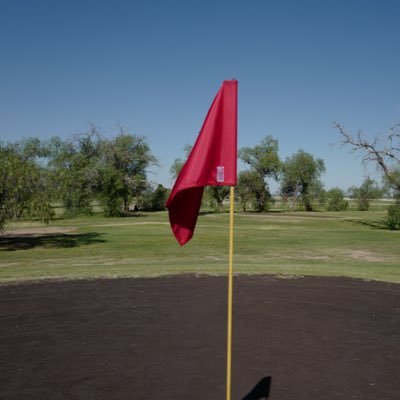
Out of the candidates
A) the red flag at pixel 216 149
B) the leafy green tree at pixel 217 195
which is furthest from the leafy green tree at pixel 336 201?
the red flag at pixel 216 149

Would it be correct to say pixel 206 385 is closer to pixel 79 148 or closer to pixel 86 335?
pixel 86 335

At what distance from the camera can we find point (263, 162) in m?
80.8

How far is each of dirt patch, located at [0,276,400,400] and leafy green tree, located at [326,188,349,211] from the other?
85624mm

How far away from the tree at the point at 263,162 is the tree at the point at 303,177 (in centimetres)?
869

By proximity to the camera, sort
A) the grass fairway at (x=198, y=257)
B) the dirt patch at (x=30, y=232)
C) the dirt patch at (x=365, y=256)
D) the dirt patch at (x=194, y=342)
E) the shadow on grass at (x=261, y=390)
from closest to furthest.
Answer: the shadow on grass at (x=261, y=390) → the dirt patch at (x=194, y=342) → the grass fairway at (x=198, y=257) → the dirt patch at (x=365, y=256) → the dirt patch at (x=30, y=232)

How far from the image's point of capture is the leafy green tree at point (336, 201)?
9506 cm

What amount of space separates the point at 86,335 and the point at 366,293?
7.66m

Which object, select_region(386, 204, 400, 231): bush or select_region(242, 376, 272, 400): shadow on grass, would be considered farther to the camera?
select_region(386, 204, 400, 231): bush

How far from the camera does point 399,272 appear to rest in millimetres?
16109

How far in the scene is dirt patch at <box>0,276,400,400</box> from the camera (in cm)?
595

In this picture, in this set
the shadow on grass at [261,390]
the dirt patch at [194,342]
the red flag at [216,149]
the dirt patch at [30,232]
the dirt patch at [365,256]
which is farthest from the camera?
the dirt patch at [30,232]

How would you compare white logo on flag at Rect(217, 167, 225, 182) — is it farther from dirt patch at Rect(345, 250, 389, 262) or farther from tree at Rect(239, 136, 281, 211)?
tree at Rect(239, 136, 281, 211)

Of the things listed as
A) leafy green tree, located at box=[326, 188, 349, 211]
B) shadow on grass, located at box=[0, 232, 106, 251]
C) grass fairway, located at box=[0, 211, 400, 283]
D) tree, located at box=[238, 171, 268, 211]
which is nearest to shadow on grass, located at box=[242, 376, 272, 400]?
grass fairway, located at box=[0, 211, 400, 283]

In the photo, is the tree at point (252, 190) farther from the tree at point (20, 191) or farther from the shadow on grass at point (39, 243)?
the tree at point (20, 191)
